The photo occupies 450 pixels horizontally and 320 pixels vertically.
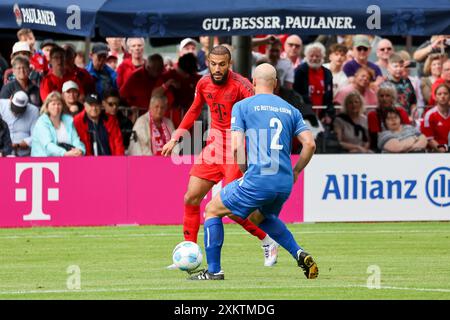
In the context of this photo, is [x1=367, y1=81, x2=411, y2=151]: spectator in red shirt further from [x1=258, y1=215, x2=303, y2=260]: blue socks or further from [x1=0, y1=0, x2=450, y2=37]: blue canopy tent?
[x1=258, y1=215, x2=303, y2=260]: blue socks

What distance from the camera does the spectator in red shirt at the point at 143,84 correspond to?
850 inches

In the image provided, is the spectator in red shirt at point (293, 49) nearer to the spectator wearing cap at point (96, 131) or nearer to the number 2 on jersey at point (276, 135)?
the spectator wearing cap at point (96, 131)

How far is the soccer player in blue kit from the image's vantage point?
12461 mm

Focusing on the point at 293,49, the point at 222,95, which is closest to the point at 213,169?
the point at 222,95

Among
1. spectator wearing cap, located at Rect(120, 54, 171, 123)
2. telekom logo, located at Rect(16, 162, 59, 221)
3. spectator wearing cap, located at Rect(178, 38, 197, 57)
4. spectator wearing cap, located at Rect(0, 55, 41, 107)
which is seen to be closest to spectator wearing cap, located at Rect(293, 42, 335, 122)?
spectator wearing cap, located at Rect(120, 54, 171, 123)

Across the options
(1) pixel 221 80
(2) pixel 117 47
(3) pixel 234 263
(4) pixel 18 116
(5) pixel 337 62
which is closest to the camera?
(1) pixel 221 80

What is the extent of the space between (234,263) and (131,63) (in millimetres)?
8777

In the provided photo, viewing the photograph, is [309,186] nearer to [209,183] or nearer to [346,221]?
[346,221]

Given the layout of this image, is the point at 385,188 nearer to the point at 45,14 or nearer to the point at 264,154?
the point at 45,14

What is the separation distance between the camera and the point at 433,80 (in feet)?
78.2

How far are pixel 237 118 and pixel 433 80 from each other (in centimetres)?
1197

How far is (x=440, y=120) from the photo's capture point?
851 inches

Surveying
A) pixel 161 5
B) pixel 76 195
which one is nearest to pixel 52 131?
pixel 76 195

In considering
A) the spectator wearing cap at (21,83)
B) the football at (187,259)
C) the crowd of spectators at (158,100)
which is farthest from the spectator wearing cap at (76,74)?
the football at (187,259)
